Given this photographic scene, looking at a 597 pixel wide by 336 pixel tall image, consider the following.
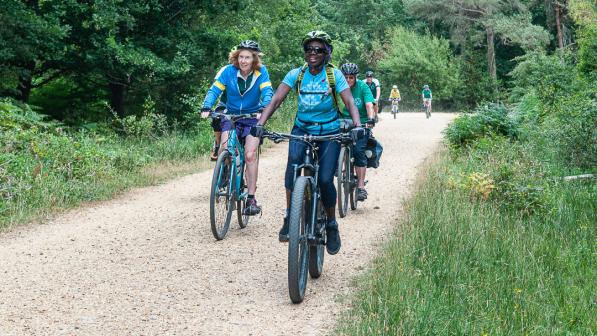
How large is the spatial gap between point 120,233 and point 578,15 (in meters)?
30.0

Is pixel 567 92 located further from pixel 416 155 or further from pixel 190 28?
pixel 190 28

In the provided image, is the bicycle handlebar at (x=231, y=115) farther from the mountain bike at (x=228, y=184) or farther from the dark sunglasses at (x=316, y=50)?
the dark sunglasses at (x=316, y=50)

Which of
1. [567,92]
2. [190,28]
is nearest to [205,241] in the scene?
[190,28]

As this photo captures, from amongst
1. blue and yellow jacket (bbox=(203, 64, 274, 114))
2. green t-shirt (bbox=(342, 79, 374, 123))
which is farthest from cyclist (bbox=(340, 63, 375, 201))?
blue and yellow jacket (bbox=(203, 64, 274, 114))

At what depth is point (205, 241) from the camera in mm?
7324

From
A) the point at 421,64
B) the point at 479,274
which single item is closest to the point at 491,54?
the point at 421,64

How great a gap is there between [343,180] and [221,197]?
227cm

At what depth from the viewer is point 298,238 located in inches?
196

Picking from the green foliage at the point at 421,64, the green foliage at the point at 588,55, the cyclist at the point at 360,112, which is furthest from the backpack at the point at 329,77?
the green foliage at the point at 421,64

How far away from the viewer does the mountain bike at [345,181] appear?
29.1 feet

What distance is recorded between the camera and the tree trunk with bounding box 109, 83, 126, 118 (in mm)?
18125

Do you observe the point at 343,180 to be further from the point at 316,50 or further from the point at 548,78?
the point at 548,78

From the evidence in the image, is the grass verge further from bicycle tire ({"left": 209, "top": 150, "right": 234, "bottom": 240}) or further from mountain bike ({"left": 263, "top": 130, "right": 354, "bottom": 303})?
bicycle tire ({"left": 209, "top": 150, "right": 234, "bottom": 240})

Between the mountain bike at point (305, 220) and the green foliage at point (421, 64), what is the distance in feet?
153
